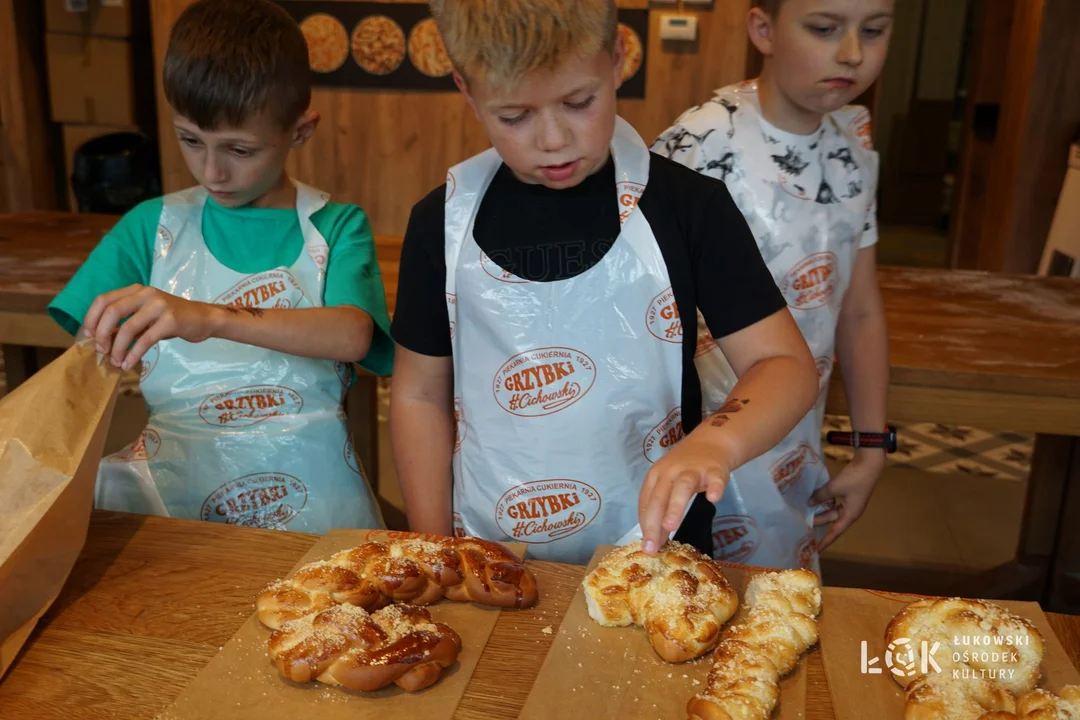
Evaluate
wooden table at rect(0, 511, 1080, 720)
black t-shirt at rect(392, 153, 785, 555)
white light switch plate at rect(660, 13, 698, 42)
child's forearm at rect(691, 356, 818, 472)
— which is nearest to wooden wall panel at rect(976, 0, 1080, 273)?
white light switch plate at rect(660, 13, 698, 42)

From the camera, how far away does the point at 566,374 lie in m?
1.33

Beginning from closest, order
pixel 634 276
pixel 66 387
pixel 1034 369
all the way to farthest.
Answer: pixel 66 387 → pixel 634 276 → pixel 1034 369

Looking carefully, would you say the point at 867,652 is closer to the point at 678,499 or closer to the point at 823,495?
the point at 678,499

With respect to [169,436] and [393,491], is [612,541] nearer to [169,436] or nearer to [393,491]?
[169,436]

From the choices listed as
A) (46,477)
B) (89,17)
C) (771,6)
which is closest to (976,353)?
(771,6)

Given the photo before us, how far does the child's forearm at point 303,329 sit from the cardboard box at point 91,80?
16.5 ft

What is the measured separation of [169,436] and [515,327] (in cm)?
65

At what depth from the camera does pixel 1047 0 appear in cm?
489

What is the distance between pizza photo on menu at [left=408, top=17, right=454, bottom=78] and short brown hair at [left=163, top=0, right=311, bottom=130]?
3.59m

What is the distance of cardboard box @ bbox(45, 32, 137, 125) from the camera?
5.65 m

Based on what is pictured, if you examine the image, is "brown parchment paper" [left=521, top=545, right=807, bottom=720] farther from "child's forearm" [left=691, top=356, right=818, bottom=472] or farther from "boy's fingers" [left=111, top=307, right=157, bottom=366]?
"boy's fingers" [left=111, top=307, right=157, bottom=366]

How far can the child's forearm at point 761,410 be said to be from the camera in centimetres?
109

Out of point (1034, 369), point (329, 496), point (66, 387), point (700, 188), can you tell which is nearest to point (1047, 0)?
point (1034, 369)

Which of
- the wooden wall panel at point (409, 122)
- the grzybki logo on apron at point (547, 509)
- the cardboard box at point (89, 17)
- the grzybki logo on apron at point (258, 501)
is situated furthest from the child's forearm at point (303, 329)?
the cardboard box at point (89, 17)
